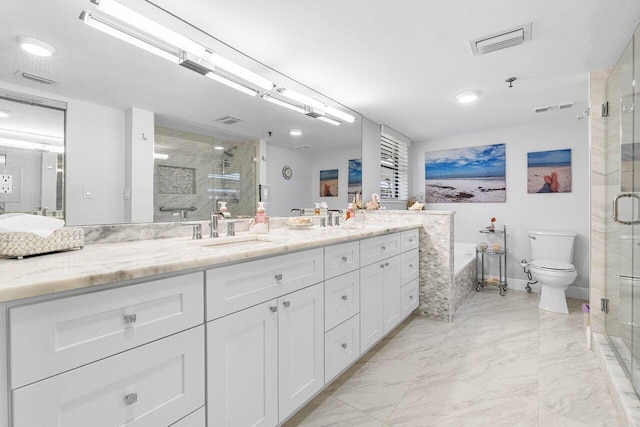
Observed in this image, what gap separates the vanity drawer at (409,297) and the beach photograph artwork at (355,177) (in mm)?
985

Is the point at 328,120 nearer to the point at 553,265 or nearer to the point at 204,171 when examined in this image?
the point at 204,171

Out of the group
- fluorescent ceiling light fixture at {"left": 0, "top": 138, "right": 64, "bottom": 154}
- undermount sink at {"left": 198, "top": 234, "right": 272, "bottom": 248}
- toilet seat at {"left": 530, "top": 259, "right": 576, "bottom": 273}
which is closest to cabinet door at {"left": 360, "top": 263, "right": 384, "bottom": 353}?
undermount sink at {"left": 198, "top": 234, "right": 272, "bottom": 248}

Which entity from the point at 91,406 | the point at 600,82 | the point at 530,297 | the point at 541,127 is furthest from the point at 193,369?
the point at 541,127

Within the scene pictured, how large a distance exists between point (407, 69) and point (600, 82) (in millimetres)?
1479

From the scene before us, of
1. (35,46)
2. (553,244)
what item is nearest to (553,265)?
(553,244)

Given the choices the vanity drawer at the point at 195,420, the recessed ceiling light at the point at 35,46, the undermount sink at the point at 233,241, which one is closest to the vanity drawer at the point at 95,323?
the vanity drawer at the point at 195,420

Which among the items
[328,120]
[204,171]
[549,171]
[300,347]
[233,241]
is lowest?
[300,347]

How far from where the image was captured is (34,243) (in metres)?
1.01

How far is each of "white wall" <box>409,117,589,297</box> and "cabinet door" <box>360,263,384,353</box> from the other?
2546mm

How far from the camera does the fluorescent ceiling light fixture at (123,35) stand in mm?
1333

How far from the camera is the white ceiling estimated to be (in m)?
1.54

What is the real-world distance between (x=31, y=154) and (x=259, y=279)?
1.04m

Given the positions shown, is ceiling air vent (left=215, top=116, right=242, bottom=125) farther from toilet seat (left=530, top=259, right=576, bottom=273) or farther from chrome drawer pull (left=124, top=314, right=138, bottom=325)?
toilet seat (left=530, top=259, right=576, bottom=273)

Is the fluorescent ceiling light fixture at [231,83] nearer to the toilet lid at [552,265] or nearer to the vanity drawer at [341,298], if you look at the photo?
the vanity drawer at [341,298]
